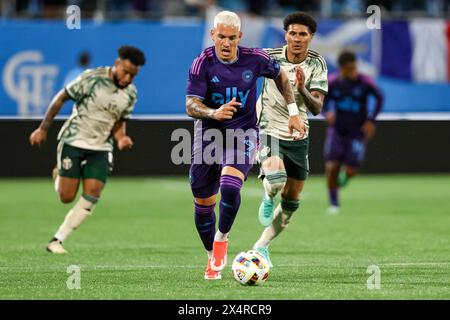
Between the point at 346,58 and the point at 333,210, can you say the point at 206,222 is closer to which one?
the point at 333,210

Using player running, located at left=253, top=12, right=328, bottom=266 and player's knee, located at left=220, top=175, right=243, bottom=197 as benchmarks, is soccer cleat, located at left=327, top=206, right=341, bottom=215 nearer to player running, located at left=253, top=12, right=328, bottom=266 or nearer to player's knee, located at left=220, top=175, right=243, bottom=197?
player running, located at left=253, top=12, right=328, bottom=266

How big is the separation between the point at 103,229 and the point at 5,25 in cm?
803

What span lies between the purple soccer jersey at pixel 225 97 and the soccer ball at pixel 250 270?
75 cm

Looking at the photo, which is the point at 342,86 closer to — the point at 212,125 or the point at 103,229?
the point at 103,229

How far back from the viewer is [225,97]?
9.06 m

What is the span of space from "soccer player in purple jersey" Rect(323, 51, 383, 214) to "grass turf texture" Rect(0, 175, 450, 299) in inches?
28.8

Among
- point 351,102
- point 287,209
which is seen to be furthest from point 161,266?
point 351,102

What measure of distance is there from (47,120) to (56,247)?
1335 mm

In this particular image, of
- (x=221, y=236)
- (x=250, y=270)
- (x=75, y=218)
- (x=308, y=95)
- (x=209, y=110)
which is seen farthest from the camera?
(x=75, y=218)

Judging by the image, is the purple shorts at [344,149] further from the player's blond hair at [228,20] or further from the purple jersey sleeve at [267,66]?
the player's blond hair at [228,20]

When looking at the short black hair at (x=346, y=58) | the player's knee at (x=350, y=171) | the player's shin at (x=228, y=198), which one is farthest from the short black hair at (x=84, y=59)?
the player's shin at (x=228, y=198)

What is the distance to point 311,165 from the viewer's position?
2222 centimetres
